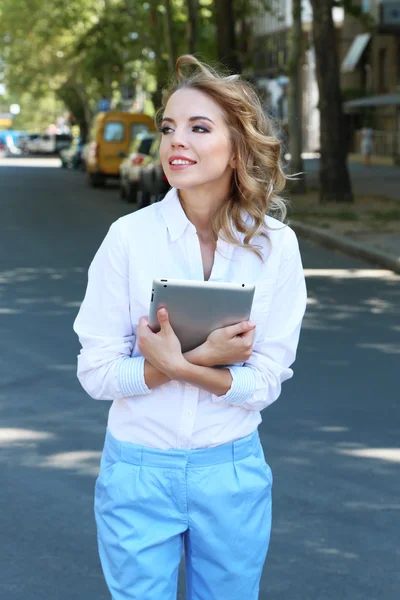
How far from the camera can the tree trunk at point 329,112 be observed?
2361 centimetres

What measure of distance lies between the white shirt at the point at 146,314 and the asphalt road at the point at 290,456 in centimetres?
161

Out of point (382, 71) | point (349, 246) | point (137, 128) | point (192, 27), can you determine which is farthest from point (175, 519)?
point (382, 71)

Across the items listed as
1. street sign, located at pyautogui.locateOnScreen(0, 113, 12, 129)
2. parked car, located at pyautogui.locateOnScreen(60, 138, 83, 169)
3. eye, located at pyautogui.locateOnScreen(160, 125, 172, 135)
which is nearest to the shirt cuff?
eye, located at pyautogui.locateOnScreen(160, 125, 172, 135)

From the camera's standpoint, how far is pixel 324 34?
23.6m

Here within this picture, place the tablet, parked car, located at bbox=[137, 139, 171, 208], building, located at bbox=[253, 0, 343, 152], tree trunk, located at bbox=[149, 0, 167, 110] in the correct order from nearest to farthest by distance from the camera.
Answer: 1. the tablet
2. parked car, located at bbox=[137, 139, 171, 208]
3. tree trunk, located at bbox=[149, 0, 167, 110]
4. building, located at bbox=[253, 0, 343, 152]

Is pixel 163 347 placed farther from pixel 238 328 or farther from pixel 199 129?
pixel 199 129

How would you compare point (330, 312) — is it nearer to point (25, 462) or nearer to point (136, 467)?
point (25, 462)

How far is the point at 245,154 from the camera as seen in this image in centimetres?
274

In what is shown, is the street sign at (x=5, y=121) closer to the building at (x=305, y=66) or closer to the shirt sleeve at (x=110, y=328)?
the building at (x=305, y=66)

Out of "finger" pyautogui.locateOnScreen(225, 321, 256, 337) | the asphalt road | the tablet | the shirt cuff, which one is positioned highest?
the tablet

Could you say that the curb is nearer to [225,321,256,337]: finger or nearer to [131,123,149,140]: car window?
[225,321,256,337]: finger

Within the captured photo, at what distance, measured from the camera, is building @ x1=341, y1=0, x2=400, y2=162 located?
49.4 m

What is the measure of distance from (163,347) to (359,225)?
16611 mm

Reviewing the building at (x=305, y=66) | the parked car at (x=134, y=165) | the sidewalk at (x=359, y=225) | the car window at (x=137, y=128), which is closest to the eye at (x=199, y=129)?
the sidewalk at (x=359, y=225)
